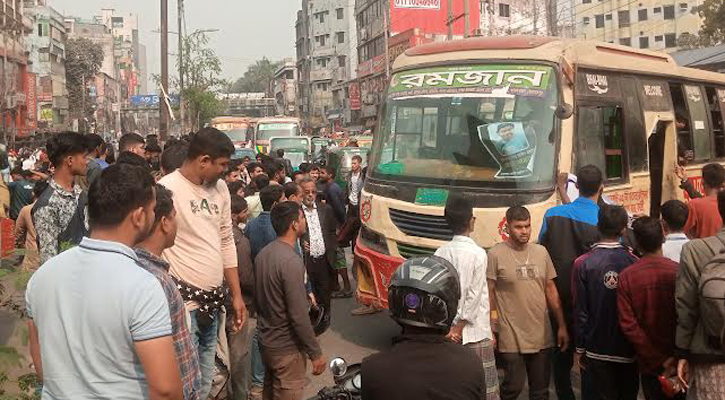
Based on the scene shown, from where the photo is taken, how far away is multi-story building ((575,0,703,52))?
72188 millimetres

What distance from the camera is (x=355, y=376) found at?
3.93m

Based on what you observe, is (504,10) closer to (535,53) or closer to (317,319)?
(535,53)

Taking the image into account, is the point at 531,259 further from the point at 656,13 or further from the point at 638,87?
the point at 656,13

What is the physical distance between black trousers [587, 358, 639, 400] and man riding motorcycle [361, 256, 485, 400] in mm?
2485

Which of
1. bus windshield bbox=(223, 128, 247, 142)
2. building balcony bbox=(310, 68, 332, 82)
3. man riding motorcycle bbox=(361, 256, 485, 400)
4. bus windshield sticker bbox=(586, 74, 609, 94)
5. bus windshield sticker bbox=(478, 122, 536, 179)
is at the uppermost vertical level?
building balcony bbox=(310, 68, 332, 82)

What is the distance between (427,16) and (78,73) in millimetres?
32476

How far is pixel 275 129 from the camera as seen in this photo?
34.0m

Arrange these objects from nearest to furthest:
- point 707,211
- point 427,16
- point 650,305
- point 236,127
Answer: point 650,305 < point 707,211 < point 236,127 < point 427,16

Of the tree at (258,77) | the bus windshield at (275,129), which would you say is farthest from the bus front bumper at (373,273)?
the tree at (258,77)

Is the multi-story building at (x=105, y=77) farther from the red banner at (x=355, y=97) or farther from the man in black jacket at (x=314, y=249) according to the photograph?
the man in black jacket at (x=314, y=249)

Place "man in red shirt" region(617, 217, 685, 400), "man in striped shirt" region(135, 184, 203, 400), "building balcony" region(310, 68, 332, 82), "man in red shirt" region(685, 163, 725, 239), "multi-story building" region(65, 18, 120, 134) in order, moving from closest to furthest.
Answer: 1. "man in striped shirt" region(135, 184, 203, 400)
2. "man in red shirt" region(617, 217, 685, 400)
3. "man in red shirt" region(685, 163, 725, 239)
4. "building balcony" region(310, 68, 332, 82)
5. "multi-story building" region(65, 18, 120, 134)

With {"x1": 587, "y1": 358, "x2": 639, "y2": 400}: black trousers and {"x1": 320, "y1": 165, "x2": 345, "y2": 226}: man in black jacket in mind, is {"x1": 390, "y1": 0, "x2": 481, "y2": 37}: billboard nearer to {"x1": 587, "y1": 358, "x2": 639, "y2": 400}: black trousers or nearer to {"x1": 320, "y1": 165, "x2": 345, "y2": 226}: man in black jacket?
{"x1": 320, "y1": 165, "x2": 345, "y2": 226}: man in black jacket

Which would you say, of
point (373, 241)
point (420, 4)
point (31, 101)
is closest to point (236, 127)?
point (31, 101)

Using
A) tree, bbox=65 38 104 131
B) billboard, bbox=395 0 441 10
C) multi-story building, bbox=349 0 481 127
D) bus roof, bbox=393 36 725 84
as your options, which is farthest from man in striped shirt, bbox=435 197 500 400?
tree, bbox=65 38 104 131
